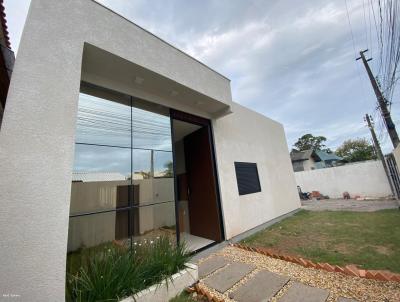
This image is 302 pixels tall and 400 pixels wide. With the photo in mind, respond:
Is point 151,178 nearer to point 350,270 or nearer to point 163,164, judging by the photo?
point 163,164

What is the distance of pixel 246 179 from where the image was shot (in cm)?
627

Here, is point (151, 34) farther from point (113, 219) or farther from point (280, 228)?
point (280, 228)

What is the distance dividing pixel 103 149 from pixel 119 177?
597 mm

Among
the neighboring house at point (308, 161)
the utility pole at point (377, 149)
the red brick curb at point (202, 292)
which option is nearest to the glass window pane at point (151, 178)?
the red brick curb at point (202, 292)

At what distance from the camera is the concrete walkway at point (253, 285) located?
7.91ft

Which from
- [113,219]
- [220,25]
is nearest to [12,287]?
[113,219]

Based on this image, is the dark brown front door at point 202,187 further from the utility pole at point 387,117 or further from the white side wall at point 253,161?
the utility pole at point 387,117

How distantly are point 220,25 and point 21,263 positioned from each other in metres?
7.01

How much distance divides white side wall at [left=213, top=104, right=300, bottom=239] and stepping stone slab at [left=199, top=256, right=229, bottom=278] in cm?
112

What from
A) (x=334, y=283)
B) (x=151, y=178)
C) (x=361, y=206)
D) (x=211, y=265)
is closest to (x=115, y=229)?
(x=151, y=178)

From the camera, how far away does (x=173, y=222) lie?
3.87 meters

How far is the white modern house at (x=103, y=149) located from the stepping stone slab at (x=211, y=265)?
2.63ft

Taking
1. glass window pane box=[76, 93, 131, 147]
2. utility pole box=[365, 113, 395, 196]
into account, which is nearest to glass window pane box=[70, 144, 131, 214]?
glass window pane box=[76, 93, 131, 147]

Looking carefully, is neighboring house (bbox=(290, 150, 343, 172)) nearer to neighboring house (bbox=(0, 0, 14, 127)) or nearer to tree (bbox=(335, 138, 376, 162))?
tree (bbox=(335, 138, 376, 162))
